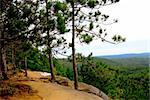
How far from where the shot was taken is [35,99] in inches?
664

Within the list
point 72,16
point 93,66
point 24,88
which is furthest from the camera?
point 93,66

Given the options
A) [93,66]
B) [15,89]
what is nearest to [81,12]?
[93,66]

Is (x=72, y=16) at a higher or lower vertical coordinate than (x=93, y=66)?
higher

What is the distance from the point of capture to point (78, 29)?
24.0 m

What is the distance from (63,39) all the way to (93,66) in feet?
11.4

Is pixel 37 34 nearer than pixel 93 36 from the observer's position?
Yes

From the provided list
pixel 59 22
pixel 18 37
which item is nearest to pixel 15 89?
pixel 18 37

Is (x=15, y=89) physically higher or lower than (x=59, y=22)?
lower

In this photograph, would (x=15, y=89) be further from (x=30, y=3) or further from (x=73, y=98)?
(x=30, y=3)

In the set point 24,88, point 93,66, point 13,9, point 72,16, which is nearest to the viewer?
point 13,9

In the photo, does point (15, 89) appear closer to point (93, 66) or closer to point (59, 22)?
point (59, 22)

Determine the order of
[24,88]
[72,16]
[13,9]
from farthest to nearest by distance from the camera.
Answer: [72,16], [24,88], [13,9]

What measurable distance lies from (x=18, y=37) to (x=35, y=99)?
2541 mm

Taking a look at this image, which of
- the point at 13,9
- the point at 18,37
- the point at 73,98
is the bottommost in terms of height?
the point at 73,98
